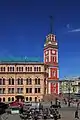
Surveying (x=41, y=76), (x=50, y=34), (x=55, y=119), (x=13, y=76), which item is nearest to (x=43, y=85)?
(x=41, y=76)

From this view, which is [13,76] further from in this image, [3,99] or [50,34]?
[50,34]

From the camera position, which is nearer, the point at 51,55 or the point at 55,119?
the point at 55,119

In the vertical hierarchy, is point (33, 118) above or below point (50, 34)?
below

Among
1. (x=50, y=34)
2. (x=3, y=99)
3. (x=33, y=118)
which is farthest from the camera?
(x=50, y=34)

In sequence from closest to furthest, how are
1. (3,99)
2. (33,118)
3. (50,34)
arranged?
(33,118) → (3,99) → (50,34)

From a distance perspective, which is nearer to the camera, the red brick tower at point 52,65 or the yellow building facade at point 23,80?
the yellow building facade at point 23,80

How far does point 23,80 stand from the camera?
369 feet

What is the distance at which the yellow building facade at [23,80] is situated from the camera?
366 ft

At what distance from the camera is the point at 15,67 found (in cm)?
11219

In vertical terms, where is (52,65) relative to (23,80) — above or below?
above

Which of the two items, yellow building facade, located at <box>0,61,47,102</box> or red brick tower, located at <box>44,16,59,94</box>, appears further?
red brick tower, located at <box>44,16,59,94</box>

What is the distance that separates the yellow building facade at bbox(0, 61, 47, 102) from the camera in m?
111

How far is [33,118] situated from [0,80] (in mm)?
69233

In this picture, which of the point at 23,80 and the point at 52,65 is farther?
the point at 52,65
